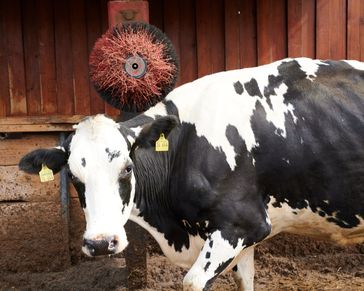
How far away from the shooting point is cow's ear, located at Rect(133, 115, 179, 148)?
422cm

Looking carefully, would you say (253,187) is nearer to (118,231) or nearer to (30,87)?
(118,231)

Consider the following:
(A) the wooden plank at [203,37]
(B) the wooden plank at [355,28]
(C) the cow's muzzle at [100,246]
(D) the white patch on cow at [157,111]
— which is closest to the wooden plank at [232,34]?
(A) the wooden plank at [203,37]

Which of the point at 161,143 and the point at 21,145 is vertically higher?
the point at 161,143

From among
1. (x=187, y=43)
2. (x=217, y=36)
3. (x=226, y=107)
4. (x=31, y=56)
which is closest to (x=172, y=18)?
(x=187, y=43)

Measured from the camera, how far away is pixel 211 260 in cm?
432

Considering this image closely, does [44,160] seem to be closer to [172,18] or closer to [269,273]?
[172,18]

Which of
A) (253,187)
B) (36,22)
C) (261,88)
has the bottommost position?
(253,187)

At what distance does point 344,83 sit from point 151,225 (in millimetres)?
1671

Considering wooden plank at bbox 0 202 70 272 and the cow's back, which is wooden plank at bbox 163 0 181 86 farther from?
wooden plank at bbox 0 202 70 272

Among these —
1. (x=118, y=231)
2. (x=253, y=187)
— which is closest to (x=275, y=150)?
(x=253, y=187)

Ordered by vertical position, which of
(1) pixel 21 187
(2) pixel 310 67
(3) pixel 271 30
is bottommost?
(1) pixel 21 187

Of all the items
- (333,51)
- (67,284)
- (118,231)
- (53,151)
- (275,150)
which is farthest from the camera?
(333,51)

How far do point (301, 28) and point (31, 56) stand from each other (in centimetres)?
253

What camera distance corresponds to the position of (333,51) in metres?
6.32
